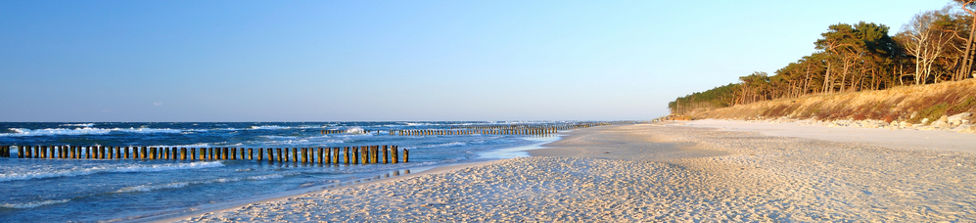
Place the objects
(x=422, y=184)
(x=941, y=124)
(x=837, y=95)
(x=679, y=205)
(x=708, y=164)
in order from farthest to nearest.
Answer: (x=837, y=95) < (x=941, y=124) < (x=708, y=164) < (x=422, y=184) < (x=679, y=205)

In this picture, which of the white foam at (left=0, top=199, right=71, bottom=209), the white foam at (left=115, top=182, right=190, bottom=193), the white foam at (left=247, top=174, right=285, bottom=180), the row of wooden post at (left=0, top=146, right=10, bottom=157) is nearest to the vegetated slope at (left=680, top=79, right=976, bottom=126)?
the white foam at (left=247, top=174, right=285, bottom=180)

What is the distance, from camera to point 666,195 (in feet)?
28.9

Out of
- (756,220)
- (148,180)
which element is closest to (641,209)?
(756,220)

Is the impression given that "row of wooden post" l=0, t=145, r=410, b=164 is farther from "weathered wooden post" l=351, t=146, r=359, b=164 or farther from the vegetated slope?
the vegetated slope

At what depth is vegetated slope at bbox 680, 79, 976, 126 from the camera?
1065 inches

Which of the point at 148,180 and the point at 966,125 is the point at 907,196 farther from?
the point at 966,125

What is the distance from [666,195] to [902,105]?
34964 millimetres

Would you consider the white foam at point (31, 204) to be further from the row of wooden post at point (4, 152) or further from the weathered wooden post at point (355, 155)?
the row of wooden post at point (4, 152)

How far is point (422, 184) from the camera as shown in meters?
10.6

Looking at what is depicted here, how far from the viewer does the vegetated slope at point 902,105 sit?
88.8 feet

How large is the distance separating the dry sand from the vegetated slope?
1817cm

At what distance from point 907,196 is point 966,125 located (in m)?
20.6

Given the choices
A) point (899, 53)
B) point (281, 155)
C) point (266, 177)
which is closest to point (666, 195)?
point (266, 177)

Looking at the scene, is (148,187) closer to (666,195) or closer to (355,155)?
(355,155)
